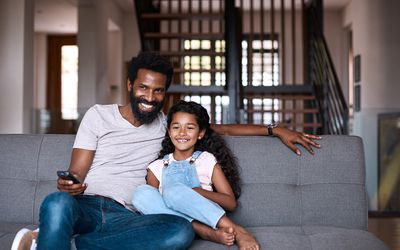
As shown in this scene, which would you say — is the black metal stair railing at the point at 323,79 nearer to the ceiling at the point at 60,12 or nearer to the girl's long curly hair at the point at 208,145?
the girl's long curly hair at the point at 208,145

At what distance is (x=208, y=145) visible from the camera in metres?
2.44

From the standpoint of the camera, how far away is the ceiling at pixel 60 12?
8023mm

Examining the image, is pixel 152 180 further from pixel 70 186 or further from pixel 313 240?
pixel 313 240

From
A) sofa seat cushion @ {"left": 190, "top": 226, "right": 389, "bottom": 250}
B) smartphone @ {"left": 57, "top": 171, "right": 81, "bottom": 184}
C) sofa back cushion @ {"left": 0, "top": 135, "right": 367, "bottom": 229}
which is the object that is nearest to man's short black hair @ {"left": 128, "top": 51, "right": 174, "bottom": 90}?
sofa back cushion @ {"left": 0, "top": 135, "right": 367, "bottom": 229}

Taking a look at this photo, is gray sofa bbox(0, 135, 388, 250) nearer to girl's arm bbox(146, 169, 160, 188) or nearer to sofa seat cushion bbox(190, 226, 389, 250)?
sofa seat cushion bbox(190, 226, 389, 250)

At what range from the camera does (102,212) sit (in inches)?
86.0

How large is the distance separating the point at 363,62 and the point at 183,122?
5345 millimetres

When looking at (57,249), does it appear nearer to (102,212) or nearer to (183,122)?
(102,212)

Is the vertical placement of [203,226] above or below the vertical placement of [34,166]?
below

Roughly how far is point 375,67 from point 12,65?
4.06 meters

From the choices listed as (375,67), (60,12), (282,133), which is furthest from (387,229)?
(60,12)

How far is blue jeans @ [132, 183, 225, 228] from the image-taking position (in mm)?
2068

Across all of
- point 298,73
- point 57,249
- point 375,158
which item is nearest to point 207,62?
point 298,73

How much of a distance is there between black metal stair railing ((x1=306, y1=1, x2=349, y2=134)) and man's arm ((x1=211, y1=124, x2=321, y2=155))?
260 centimetres
